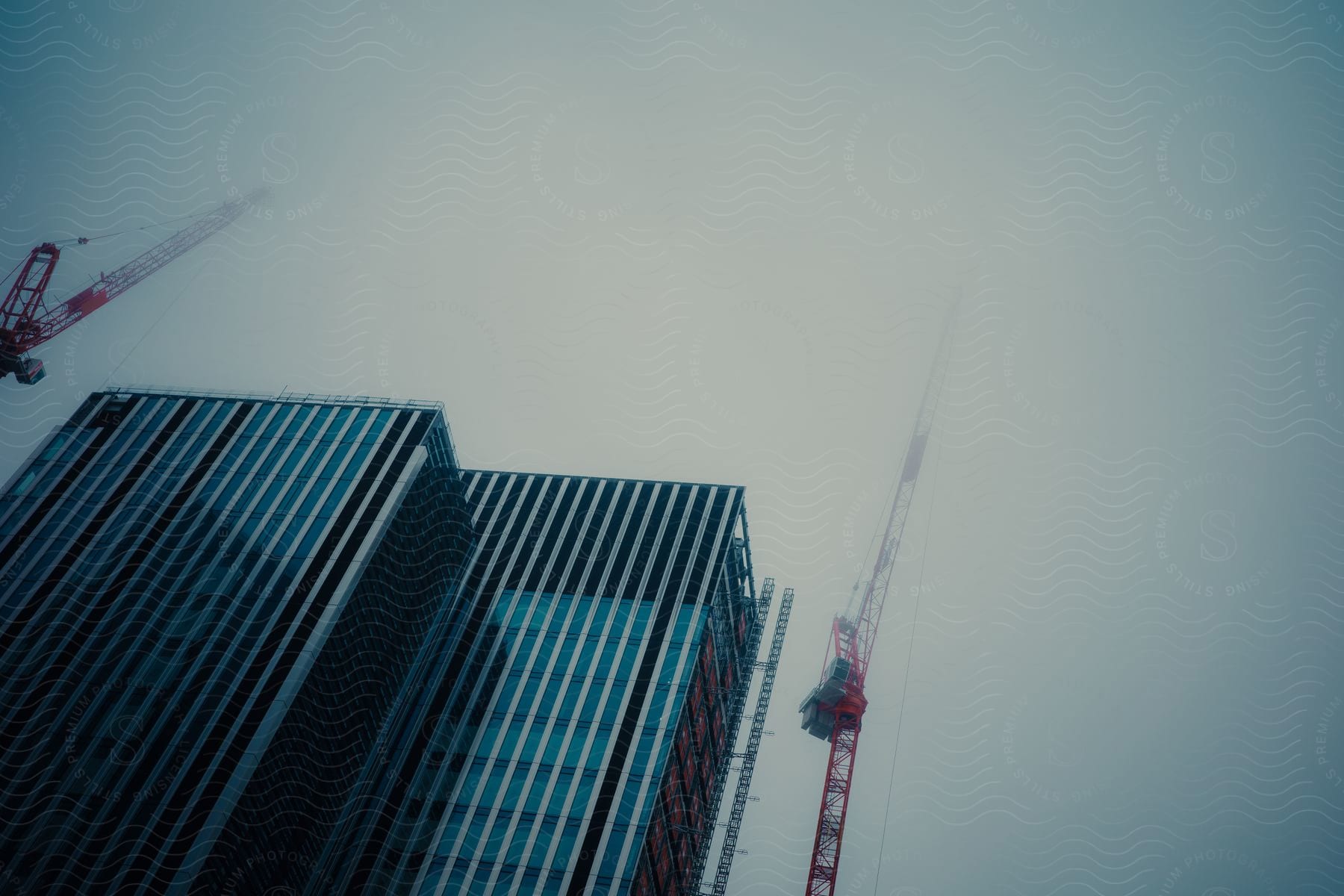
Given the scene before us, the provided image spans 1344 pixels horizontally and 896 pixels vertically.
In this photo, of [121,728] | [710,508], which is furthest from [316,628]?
[710,508]

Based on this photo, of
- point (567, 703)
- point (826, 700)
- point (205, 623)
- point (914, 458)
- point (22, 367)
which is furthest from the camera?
point (914, 458)

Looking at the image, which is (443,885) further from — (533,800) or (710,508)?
(710,508)

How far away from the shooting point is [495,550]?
66.2 m

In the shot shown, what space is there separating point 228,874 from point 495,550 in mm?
28146

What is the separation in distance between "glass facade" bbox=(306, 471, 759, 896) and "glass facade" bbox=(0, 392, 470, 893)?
350cm

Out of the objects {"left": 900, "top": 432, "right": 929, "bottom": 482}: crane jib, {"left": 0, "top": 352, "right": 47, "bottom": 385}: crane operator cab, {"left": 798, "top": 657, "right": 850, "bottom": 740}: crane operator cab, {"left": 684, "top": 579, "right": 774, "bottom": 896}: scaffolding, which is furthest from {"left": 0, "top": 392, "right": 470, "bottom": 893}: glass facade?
{"left": 900, "top": 432, "right": 929, "bottom": 482}: crane jib

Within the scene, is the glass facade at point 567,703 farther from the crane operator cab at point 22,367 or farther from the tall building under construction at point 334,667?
the crane operator cab at point 22,367

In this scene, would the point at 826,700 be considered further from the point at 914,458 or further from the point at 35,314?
the point at 35,314

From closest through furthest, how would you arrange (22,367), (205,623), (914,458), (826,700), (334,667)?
(205,623)
(334,667)
(22,367)
(826,700)
(914,458)

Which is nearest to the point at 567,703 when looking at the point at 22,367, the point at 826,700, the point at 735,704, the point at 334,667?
the point at 334,667

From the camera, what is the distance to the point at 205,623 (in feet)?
159

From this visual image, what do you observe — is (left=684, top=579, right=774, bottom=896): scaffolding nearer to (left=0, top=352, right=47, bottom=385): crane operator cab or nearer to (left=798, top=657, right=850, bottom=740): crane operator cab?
(left=798, top=657, right=850, bottom=740): crane operator cab

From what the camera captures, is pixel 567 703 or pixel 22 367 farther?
pixel 22 367

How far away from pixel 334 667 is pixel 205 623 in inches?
283
